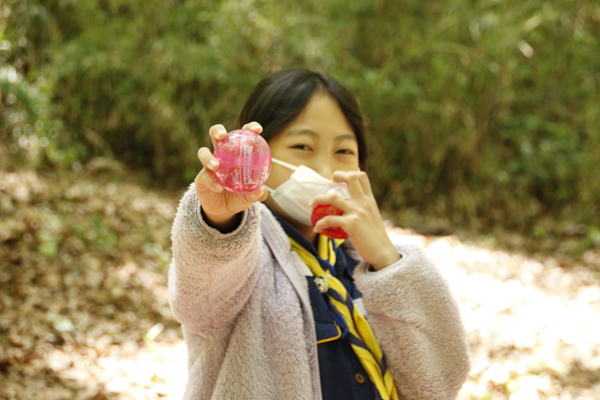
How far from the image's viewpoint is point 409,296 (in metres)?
1.14

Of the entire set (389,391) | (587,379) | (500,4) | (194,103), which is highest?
(194,103)

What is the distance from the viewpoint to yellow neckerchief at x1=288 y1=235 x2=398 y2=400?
1195 millimetres

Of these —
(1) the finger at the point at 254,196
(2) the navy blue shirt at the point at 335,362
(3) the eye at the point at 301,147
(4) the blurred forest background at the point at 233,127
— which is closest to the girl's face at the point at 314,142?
(3) the eye at the point at 301,147

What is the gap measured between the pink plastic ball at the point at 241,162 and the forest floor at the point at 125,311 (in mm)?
1124

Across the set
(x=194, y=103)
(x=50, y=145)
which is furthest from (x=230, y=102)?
(x=50, y=145)

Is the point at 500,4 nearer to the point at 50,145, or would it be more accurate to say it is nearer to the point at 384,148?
the point at 384,148

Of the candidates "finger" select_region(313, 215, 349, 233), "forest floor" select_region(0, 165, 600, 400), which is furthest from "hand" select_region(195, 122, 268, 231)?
"forest floor" select_region(0, 165, 600, 400)

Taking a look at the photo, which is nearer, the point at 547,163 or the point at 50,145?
the point at 50,145

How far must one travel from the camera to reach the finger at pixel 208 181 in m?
0.86

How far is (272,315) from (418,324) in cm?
38

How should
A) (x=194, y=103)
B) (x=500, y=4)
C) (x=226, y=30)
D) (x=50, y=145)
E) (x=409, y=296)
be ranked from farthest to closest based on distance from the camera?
(x=500, y=4), (x=194, y=103), (x=226, y=30), (x=50, y=145), (x=409, y=296)

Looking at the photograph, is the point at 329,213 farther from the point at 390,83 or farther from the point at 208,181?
the point at 390,83

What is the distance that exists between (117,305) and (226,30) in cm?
338

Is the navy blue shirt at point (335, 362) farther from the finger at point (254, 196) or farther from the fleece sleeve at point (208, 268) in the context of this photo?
the finger at point (254, 196)
